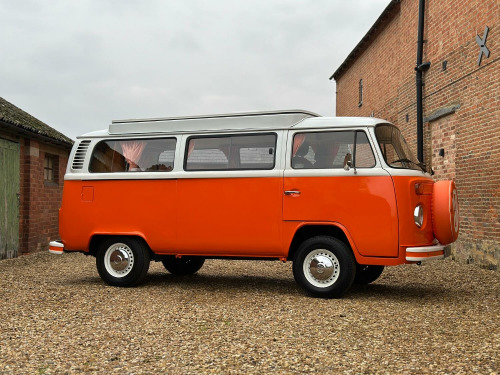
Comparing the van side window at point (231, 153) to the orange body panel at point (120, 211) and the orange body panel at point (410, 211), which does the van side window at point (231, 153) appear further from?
the orange body panel at point (410, 211)

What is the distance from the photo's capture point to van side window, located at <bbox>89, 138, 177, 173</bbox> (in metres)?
7.70

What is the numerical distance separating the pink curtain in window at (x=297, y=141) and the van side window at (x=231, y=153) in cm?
26

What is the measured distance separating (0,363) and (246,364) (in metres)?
1.85

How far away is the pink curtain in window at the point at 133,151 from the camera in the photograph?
785 cm

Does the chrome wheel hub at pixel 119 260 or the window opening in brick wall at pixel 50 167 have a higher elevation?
the window opening in brick wall at pixel 50 167

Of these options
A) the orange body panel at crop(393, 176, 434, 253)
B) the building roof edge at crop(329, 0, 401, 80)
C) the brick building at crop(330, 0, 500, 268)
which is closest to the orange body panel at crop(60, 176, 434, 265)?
the orange body panel at crop(393, 176, 434, 253)

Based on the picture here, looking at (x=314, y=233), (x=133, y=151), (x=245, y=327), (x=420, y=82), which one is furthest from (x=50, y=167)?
(x=245, y=327)

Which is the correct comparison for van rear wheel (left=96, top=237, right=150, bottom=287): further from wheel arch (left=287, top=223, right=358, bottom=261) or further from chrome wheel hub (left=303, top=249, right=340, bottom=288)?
chrome wheel hub (left=303, top=249, right=340, bottom=288)

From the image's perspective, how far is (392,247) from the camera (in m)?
6.38

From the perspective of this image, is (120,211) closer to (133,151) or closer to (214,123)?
(133,151)

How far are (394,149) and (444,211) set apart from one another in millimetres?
992

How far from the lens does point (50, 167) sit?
15188 mm

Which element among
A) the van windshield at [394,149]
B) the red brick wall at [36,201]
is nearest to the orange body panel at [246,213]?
the van windshield at [394,149]

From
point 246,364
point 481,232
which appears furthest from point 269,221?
point 481,232
